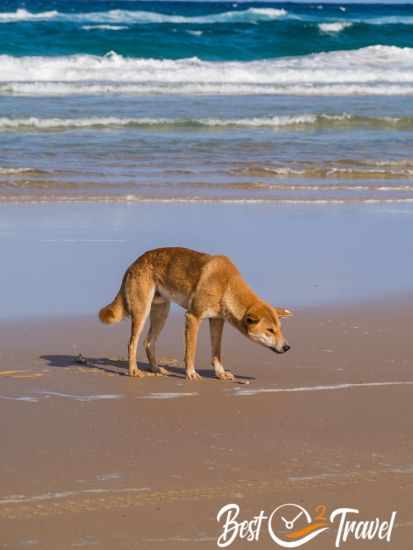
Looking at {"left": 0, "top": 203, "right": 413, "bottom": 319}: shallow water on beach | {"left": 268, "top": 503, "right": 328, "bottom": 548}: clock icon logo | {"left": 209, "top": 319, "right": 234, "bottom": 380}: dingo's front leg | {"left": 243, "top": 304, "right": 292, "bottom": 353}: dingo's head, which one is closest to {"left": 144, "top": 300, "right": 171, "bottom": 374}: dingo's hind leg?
{"left": 209, "top": 319, "right": 234, "bottom": 380}: dingo's front leg

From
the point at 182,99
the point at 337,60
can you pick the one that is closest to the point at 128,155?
the point at 182,99

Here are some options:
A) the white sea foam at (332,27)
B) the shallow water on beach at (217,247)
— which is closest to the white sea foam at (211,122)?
the shallow water on beach at (217,247)

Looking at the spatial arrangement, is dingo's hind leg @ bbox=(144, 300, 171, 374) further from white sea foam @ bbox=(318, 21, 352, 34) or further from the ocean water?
white sea foam @ bbox=(318, 21, 352, 34)

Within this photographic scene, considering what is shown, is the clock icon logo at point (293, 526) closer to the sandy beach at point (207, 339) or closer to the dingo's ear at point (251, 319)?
the sandy beach at point (207, 339)

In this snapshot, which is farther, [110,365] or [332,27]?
[332,27]

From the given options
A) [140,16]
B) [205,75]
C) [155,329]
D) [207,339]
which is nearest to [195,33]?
[205,75]

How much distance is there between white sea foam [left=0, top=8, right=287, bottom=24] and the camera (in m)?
57.6

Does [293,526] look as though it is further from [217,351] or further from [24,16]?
[24,16]

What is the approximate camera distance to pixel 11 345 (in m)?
7.98

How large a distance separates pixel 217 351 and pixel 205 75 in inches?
1157

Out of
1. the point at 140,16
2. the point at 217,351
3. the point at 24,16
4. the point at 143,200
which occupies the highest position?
the point at 140,16

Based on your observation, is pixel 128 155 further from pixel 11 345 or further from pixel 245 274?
pixel 11 345

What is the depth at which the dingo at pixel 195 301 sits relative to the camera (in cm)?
735

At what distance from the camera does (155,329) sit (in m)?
7.80
